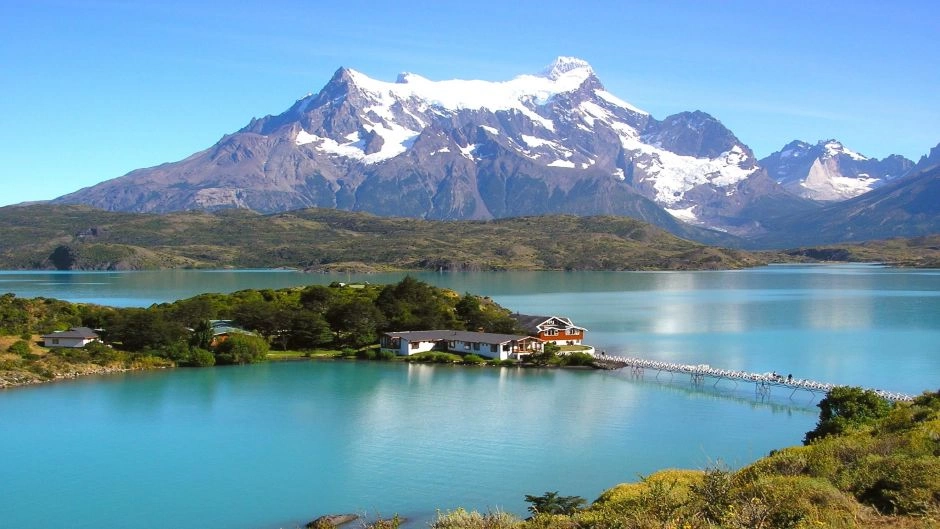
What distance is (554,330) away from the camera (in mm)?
60625

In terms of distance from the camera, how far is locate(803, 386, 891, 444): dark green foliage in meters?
→ 28.0

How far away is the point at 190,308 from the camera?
196ft

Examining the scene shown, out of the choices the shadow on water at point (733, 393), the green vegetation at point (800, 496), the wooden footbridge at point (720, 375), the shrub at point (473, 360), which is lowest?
the shadow on water at point (733, 393)

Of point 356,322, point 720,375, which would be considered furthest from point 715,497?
point 356,322

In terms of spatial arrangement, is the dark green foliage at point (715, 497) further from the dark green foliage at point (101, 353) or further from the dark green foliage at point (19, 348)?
the dark green foliage at point (19, 348)

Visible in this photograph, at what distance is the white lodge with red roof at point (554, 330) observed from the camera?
59656 millimetres

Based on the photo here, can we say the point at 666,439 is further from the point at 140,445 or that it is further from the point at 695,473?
the point at 140,445

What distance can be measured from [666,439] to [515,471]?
8.05 metres

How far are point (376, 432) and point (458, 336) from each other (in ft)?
77.4

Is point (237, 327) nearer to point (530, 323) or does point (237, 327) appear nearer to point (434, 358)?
point (434, 358)

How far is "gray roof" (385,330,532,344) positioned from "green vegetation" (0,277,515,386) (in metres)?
1.84

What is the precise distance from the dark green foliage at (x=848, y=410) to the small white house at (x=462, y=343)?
2585cm

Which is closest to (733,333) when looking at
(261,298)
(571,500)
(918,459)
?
(261,298)

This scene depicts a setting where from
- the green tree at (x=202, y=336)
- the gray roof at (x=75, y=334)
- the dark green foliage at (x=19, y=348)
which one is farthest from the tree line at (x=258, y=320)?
the dark green foliage at (x=19, y=348)
